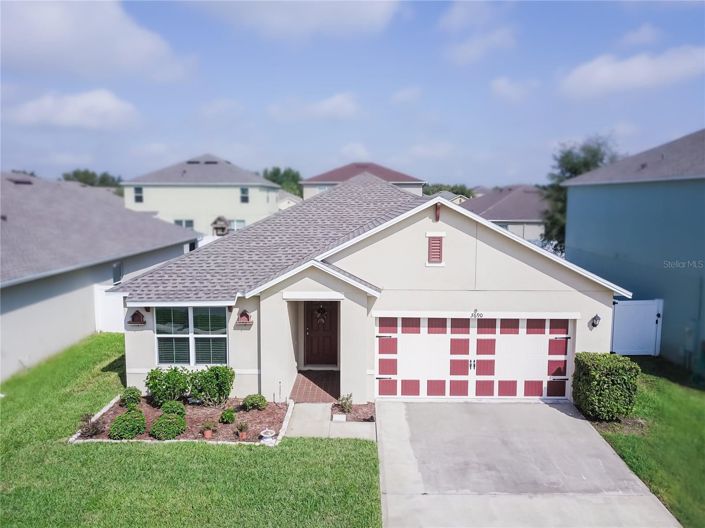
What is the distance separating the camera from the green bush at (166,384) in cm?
1288

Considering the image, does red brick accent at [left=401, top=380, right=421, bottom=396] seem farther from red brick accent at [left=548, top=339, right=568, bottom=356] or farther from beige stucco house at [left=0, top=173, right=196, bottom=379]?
beige stucco house at [left=0, top=173, right=196, bottom=379]

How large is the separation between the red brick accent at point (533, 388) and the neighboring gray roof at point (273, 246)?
5271 millimetres

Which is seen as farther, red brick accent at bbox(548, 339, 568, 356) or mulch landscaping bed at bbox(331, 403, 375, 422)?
red brick accent at bbox(548, 339, 568, 356)

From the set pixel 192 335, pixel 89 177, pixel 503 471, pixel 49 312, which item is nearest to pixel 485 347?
pixel 503 471

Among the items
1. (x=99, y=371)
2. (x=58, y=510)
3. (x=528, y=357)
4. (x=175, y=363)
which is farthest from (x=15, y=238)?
(x=528, y=357)

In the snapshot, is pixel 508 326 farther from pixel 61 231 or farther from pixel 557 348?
pixel 61 231

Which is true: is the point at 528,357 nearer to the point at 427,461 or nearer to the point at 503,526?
the point at 427,461

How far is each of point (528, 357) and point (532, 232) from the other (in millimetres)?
3671

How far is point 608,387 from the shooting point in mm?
12094

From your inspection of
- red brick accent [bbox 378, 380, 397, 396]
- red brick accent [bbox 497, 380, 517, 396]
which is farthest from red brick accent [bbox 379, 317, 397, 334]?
red brick accent [bbox 497, 380, 517, 396]

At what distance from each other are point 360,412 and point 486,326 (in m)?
3.74

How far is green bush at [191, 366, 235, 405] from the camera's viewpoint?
1297cm

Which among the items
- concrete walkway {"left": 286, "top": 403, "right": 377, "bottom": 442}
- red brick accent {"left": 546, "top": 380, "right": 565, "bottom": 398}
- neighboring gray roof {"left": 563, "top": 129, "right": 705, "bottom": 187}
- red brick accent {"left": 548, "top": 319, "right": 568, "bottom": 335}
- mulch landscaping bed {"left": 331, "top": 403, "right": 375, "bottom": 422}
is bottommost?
concrete walkway {"left": 286, "top": 403, "right": 377, "bottom": 442}

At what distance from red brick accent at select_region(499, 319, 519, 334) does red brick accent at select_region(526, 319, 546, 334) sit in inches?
10.6
